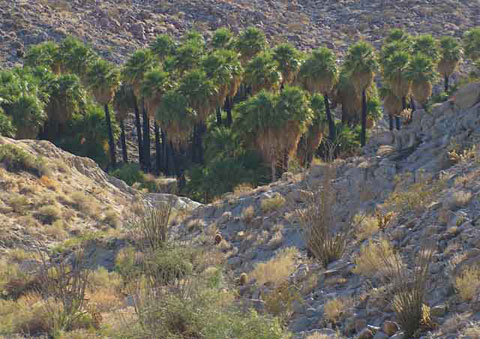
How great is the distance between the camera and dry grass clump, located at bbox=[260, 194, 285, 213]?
22.8 m

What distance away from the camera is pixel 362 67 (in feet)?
146

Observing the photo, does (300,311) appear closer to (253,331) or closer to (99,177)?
(253,331)

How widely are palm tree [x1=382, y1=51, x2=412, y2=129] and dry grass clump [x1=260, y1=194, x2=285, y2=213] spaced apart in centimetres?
2359

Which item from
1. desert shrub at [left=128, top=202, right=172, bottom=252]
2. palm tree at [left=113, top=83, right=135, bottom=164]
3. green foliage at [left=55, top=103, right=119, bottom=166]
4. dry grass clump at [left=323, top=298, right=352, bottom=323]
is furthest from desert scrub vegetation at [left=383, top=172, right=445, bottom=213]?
palm tree at [left=113, top=83, right=135, bottom=164]

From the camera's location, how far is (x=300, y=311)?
1413 cm

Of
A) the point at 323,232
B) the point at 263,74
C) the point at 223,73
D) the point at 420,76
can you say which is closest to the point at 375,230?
the point at 323,232

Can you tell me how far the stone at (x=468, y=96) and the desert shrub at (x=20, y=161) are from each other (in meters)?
18.3

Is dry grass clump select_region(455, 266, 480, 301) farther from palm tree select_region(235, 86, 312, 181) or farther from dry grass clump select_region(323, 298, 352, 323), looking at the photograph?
palm tree select_region(235, 86, 312, 181)

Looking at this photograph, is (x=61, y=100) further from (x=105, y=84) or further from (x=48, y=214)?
(x=48, y=214)

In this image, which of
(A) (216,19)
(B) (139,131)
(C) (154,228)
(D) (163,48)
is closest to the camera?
(C) (154,228)

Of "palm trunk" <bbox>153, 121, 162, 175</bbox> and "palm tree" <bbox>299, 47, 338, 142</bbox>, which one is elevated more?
"palm tree" <bbox>299, 47, 338, 142</bbox>

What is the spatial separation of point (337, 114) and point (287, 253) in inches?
1648

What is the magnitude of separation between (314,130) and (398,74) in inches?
254

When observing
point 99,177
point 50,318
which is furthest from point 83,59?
point 50,318
